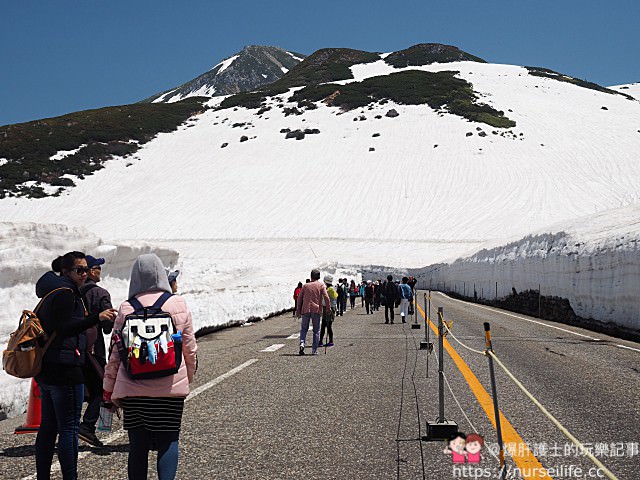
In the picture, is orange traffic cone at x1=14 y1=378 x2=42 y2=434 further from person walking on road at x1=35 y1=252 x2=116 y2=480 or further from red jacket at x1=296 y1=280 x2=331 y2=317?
red jacket at x1=296 y1=280 x2=331 y2=317

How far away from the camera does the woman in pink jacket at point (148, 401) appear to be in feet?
12.8

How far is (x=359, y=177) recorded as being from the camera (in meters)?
97.7

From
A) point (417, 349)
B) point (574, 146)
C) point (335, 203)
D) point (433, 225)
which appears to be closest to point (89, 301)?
point (417, 349)

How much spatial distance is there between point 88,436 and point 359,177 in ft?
304

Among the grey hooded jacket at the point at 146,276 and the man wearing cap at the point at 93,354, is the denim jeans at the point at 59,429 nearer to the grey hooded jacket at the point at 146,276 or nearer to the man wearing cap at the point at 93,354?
the man wearing cap at the point at 93,354

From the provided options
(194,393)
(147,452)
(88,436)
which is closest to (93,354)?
(88,436)

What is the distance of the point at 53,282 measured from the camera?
4875 millimetres

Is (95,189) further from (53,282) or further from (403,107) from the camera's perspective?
(53,282)

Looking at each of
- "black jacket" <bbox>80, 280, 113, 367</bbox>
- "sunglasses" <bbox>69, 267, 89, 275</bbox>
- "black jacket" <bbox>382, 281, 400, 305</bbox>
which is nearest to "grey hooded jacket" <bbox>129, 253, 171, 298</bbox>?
"sunglasses" <bbox>69, 267, 89, 275</bbox>

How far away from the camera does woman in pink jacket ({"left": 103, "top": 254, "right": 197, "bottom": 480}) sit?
12.8 feet

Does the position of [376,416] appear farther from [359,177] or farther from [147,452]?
[359,177]

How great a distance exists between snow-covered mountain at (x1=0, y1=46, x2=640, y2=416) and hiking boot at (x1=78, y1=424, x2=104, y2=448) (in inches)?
1445

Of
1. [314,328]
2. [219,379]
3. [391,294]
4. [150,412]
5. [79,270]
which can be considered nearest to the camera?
[150,412]

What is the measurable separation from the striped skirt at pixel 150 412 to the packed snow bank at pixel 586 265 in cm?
1424
